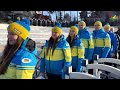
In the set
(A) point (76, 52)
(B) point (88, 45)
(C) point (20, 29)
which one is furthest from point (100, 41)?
(C) point (20, 29)

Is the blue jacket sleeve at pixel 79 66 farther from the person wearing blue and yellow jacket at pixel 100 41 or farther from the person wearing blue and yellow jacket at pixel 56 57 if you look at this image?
the person wearing blue and yellow jacket at pixel 100 41

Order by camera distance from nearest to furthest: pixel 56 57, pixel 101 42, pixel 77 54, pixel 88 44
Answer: pixel 56 57
pixel 77 54
pixel 88 44
pixel 101 42

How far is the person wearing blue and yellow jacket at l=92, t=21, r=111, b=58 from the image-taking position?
5.73 m

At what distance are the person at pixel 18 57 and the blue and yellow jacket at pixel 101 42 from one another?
11.0ft

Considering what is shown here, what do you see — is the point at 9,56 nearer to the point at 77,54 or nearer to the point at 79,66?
the point at 79,66

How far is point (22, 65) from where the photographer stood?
7.80 ft

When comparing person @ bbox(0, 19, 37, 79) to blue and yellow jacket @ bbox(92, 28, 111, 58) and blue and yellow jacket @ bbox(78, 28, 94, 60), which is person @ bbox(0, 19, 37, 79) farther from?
blue and yellow jacket @ bbox(92, 28, 111, 58)

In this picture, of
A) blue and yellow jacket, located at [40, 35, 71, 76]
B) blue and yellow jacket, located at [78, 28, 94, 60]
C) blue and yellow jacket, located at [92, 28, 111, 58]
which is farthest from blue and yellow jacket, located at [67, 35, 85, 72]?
blue and yellow jacket, located at [92, 28, 111, 58]

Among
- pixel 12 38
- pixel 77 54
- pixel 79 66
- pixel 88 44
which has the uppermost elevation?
pixel 12 38

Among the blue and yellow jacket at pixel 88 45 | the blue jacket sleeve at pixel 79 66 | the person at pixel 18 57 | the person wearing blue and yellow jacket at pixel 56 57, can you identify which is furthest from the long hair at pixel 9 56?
A: the blue and yellow jacket at pixel 88 45

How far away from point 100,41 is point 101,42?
0.09 feet
